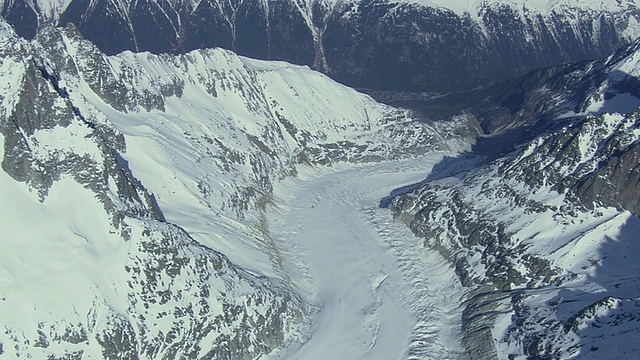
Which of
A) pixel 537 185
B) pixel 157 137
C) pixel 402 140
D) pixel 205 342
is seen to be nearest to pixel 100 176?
pixel 205 342

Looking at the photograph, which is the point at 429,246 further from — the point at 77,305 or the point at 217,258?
the point at 77,305

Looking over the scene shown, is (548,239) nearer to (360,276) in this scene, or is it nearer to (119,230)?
(360,276)

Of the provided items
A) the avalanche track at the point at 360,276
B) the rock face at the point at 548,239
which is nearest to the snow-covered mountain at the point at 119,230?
the avalanche track at the point at 360,276

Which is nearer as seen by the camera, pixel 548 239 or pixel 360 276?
pixel 548 239

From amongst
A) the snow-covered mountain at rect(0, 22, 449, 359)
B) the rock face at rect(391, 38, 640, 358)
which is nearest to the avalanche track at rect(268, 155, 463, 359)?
the rock face at rect(391, 38, 640, 358)

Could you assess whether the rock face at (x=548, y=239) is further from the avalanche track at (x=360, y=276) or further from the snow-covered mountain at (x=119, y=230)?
the snow-covered mountain at (x=119, y=230)

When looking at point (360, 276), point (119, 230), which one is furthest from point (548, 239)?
point (119, 230)

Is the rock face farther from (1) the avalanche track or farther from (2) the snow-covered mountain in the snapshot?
(2) the snow-covered mountain
